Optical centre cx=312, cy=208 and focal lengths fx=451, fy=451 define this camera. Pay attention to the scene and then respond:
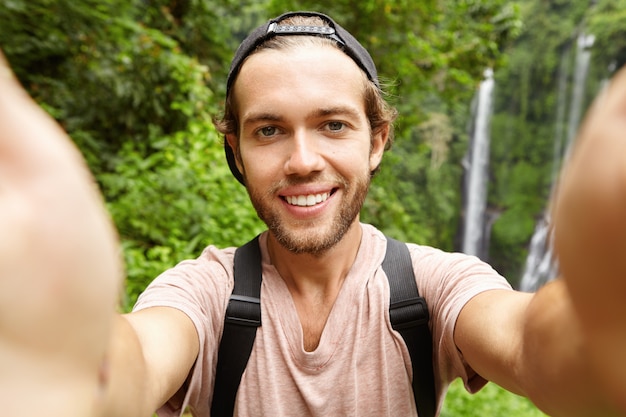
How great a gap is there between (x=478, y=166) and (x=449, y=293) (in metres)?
13.3

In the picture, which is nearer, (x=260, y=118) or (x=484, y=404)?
(x=260, y=118)

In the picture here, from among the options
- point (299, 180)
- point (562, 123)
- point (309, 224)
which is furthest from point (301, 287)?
point (562, 123)

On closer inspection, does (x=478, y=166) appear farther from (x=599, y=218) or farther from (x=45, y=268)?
(x=45, y=268)

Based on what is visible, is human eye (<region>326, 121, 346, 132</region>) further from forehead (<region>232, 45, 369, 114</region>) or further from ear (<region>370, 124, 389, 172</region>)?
ear (<region>370, 124, 389, 172</region>)

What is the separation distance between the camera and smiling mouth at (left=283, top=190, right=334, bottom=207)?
1.31 m

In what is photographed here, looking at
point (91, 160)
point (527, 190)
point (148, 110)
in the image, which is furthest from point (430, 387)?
point (527, 190)

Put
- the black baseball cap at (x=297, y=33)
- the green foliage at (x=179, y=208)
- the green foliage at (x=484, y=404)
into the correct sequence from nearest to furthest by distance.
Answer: the black baseball cap at (x=297, y=33) → the green foliage at (x=179, y=208) → the green foliage at (x=484, y=404)

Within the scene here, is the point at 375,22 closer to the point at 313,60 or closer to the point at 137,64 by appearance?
the point at 137,64

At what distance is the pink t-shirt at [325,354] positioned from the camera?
1.13 metres

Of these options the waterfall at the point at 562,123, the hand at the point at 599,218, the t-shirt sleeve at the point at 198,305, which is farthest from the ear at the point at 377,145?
the waterfall at the point at 562,123

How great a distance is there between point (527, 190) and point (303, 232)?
1332cm

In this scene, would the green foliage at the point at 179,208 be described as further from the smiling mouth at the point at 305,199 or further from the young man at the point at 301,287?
the smiling mouth at the point at 305,199

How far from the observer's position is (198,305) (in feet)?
3.73

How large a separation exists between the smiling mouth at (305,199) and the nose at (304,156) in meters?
0.07
